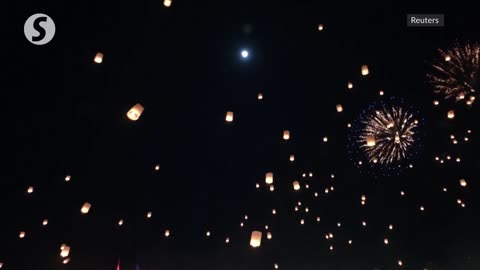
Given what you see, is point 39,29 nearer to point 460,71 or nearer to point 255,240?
point 255,240

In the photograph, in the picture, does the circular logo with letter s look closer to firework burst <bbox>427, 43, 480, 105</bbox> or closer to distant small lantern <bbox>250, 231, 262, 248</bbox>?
distant small lantern <bbox>250, 231, 262, 248</bbox>

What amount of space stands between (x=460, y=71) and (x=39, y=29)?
8.84 m

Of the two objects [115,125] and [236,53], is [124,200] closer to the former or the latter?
[115,125]

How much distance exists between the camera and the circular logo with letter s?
5684 mm

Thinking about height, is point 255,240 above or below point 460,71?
below

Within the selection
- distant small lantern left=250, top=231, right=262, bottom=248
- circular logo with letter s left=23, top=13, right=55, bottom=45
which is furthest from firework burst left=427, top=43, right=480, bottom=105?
circular logo with letter s left=23, top=13, right=55, bottom=45

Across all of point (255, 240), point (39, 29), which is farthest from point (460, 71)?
point (39, 29)

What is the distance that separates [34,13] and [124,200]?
5.16 meters

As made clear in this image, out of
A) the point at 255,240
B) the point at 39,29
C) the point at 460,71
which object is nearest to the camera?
the point at 255,240

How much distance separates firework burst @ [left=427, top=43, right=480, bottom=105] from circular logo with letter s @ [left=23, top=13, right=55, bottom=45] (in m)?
8.40

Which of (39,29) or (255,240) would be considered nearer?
(255,240)

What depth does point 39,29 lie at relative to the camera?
5844 mm

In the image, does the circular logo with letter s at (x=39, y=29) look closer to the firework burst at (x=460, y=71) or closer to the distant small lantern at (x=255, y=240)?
the distant small lantern at (x=255, y=240)

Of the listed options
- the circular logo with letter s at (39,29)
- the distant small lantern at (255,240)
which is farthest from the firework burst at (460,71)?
the circular logo with letter s at (39,29)
